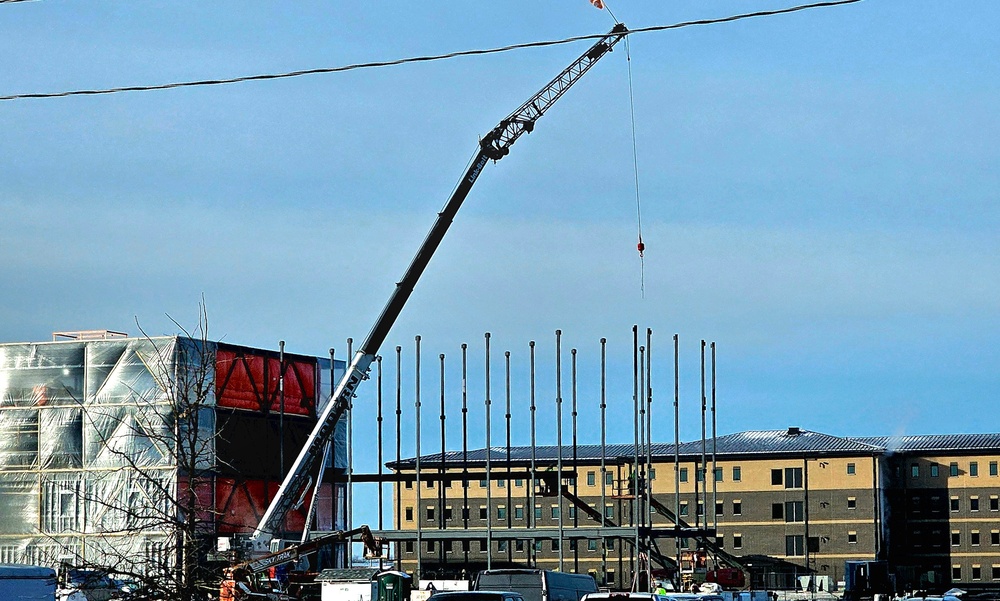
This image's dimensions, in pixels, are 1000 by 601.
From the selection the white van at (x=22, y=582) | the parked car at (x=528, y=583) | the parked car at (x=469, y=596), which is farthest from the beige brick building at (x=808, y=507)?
the white van at (x=22, y=582)

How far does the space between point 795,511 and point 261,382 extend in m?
62.8

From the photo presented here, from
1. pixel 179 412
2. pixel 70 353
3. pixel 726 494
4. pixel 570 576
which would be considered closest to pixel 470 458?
pixel 726 494

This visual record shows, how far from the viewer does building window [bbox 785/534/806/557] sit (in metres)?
124

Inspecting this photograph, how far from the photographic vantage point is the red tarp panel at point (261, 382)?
6994 cm

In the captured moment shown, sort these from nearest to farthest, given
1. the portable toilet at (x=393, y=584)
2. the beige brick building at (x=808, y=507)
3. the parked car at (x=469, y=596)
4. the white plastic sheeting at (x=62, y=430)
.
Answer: the parked car at (x=469, y=596)
the portable toilet at (x=393, y=584)
the white plastic sheeting at (x=62, y=430)
the beige brick building at (x=808, y=507)

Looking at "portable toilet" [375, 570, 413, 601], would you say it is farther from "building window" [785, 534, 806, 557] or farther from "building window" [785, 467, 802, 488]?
"building window" [785, 467, 802, 488]

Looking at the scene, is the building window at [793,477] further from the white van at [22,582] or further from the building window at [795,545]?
the white van at [22,582]

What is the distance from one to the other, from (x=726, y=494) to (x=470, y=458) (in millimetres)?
21418

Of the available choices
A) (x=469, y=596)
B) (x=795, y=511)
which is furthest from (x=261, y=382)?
(x=795, y=511)

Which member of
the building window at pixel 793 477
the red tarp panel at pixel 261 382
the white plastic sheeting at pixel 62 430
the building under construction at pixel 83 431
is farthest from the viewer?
the building window at pixel 793 477

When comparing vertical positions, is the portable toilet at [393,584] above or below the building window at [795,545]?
above

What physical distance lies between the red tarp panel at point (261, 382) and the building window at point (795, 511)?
190 ft

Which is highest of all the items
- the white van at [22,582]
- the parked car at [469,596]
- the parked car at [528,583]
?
the white van at [22,582]

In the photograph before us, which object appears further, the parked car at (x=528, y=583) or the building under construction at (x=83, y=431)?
the building under construction at (x=83, y=431)
